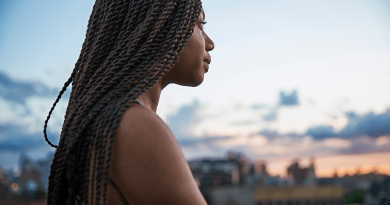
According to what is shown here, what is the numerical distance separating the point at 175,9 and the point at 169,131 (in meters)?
0.88

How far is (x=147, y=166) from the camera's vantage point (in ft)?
6.19

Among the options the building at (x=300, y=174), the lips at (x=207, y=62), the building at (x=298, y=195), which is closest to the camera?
the lips at (x=207, y=62)

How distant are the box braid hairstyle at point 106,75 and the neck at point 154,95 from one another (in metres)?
0.26

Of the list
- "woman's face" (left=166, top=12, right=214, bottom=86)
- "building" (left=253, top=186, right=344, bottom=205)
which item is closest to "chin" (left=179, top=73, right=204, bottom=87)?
"woman's face" (left=166, top=12, right=214, bottom=86)

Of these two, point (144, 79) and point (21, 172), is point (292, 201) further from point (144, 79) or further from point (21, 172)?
point (144, 79)

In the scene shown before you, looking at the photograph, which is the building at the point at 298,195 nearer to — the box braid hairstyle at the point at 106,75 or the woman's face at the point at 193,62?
the woman's face at the point at 193,62

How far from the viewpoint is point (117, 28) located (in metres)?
2.32

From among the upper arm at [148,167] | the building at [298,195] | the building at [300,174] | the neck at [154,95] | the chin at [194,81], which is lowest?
the building at [298,195]

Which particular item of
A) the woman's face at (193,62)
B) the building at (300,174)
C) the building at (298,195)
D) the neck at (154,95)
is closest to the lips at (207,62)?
the woman's face at (193,62)

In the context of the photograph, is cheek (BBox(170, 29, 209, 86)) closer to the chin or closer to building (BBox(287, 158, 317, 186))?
the chin

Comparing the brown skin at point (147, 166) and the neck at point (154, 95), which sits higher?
the neck at point (154, 95)

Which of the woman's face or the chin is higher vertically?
the woman's face

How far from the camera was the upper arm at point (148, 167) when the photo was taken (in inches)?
73.7

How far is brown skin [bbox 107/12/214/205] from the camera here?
A: 1.87 m
